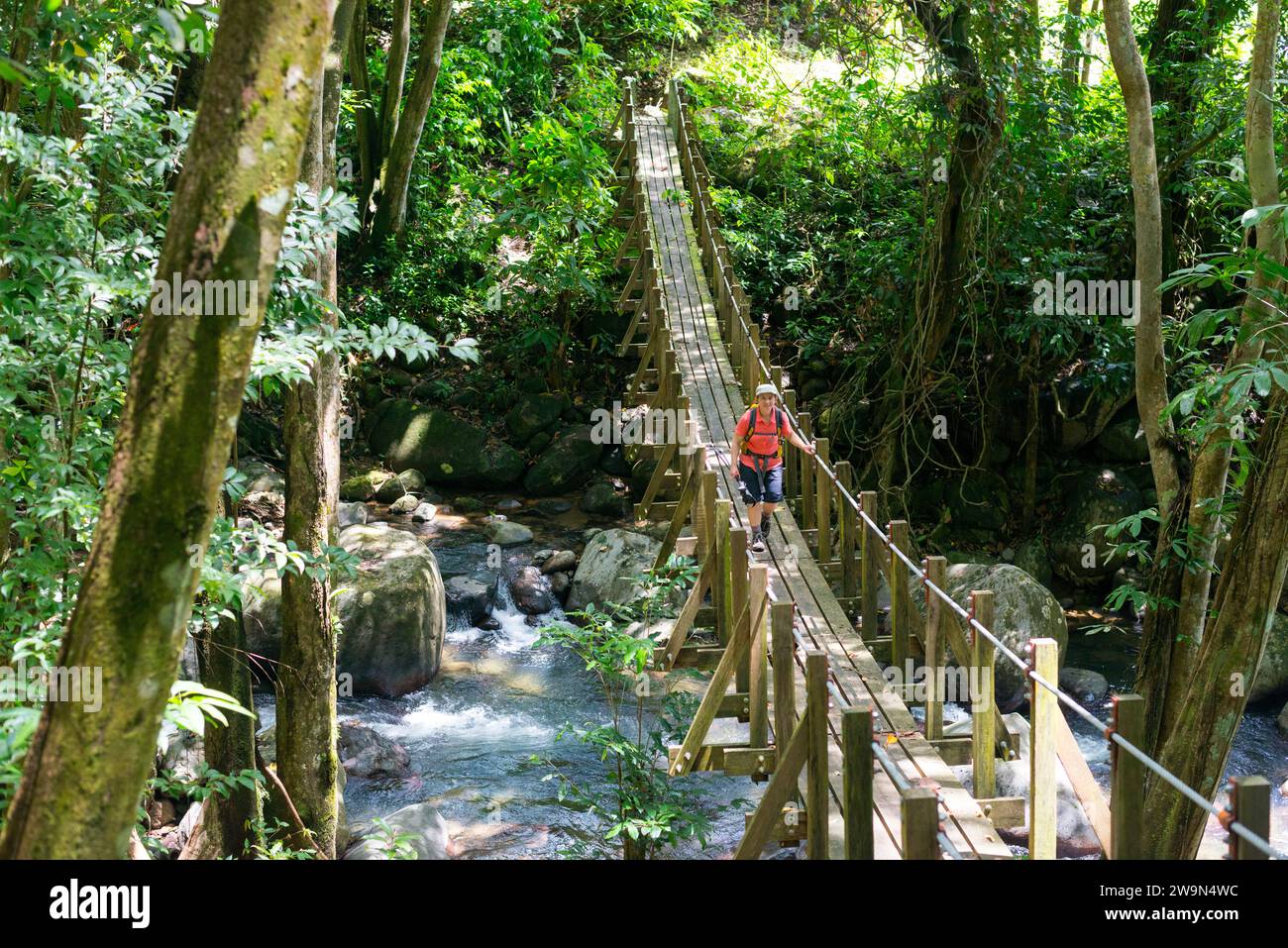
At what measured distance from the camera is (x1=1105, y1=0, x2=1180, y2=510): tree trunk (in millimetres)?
6422

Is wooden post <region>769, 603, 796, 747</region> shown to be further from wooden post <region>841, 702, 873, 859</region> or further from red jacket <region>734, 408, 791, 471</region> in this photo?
red jacket <region>734, 408, 791, 471</region>

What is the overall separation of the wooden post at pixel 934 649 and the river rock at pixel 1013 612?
409 centimetres

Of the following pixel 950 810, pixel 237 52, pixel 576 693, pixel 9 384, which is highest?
pixel 237 52

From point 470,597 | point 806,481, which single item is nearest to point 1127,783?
point 806,481

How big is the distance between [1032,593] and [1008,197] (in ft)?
13.4

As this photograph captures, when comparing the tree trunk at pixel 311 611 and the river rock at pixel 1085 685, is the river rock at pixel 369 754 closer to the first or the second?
the tree trunk at pixel 311 611

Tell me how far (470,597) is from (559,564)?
110 centimetres

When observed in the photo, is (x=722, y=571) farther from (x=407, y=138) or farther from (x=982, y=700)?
(x=407, y=138)

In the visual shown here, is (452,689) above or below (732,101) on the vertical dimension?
below
